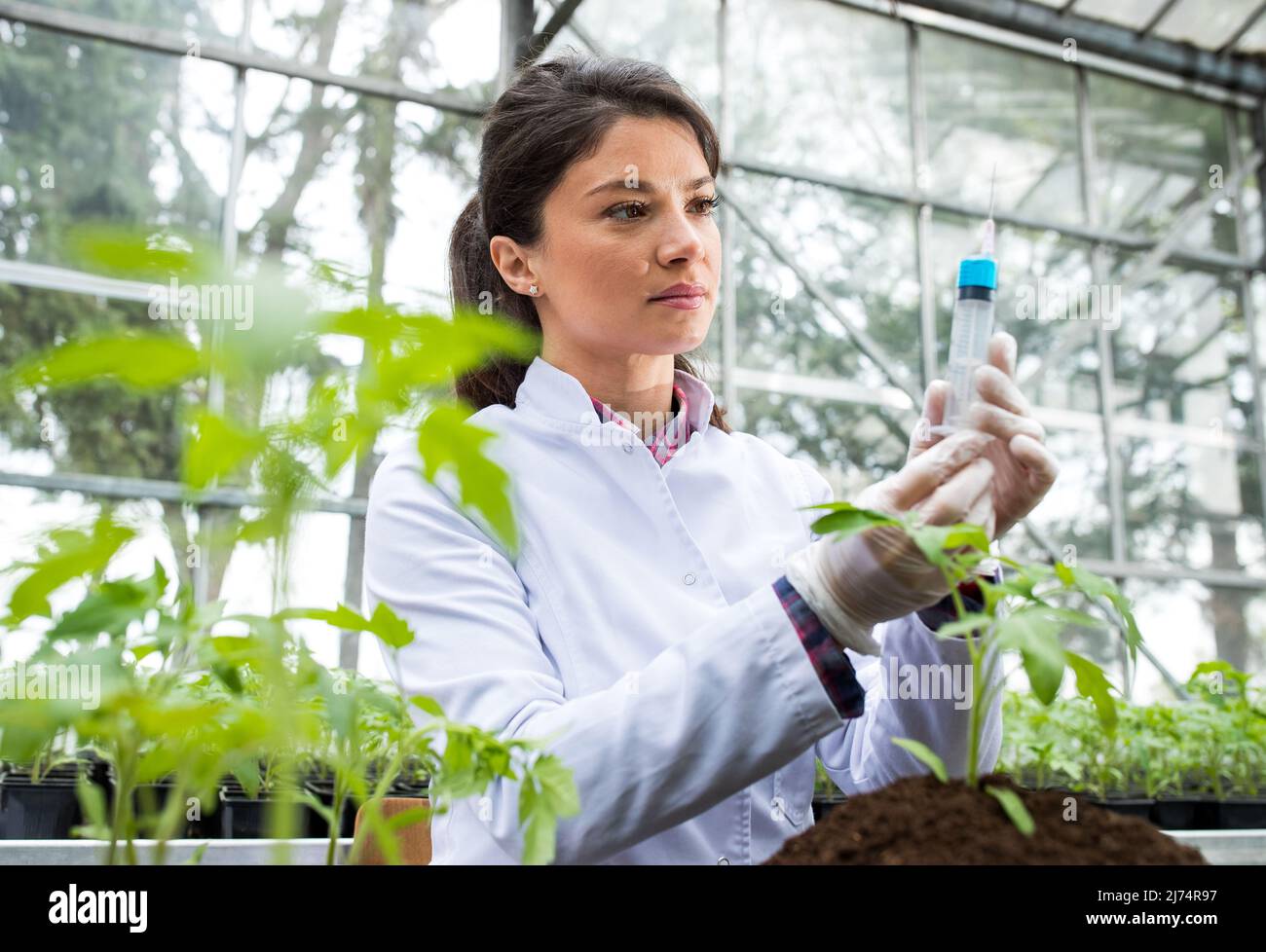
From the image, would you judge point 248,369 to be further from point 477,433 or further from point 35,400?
point 35,400

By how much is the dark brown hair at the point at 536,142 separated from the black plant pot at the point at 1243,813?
5.31 feet

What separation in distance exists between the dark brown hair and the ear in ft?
0.04

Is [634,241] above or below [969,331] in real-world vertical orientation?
above

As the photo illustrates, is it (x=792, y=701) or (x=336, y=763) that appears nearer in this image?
(x=336, y=763)

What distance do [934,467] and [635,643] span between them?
1.25 ft

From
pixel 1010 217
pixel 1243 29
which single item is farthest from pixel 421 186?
pixel 1243 29

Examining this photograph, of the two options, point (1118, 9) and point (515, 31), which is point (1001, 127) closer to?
point (1118, 9)

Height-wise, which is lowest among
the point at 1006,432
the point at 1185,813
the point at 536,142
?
the point at 1185,813

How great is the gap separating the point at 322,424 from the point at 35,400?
12.0ft

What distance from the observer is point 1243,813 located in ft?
7.57

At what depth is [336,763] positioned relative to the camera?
1.63 ft

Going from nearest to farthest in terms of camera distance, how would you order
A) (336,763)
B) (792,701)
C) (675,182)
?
(336,763) → (792,701) → (675,182)

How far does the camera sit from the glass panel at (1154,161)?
18.7 ft
